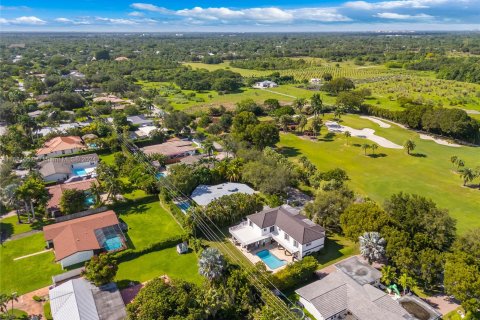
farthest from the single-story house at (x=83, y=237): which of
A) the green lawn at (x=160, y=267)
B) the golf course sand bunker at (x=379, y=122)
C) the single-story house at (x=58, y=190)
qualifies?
the golf course sand bunker at (x=379, y=122)

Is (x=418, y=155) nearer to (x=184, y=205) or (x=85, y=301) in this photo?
(x=184, y=205)

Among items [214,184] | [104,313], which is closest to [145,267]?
[104,313]

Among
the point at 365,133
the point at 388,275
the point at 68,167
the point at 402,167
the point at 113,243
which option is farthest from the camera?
the point at 365,133

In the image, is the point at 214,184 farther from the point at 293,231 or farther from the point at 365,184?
the point at 365,184

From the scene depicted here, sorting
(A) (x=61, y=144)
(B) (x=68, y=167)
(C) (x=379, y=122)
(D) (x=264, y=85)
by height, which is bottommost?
(B) (x=68, y=167)

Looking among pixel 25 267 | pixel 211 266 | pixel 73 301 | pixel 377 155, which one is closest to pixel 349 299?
pixel 211 266

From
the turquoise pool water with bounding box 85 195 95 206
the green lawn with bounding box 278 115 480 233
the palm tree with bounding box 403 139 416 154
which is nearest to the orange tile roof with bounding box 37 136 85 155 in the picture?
the turquoise pool water with bounding box 85 195 95 206

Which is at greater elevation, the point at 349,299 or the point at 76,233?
the point at 76,233

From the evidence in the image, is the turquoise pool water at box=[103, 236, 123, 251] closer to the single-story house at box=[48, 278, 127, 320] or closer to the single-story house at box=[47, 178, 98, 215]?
the single-story house at box=[48, 278, 127, 320]
